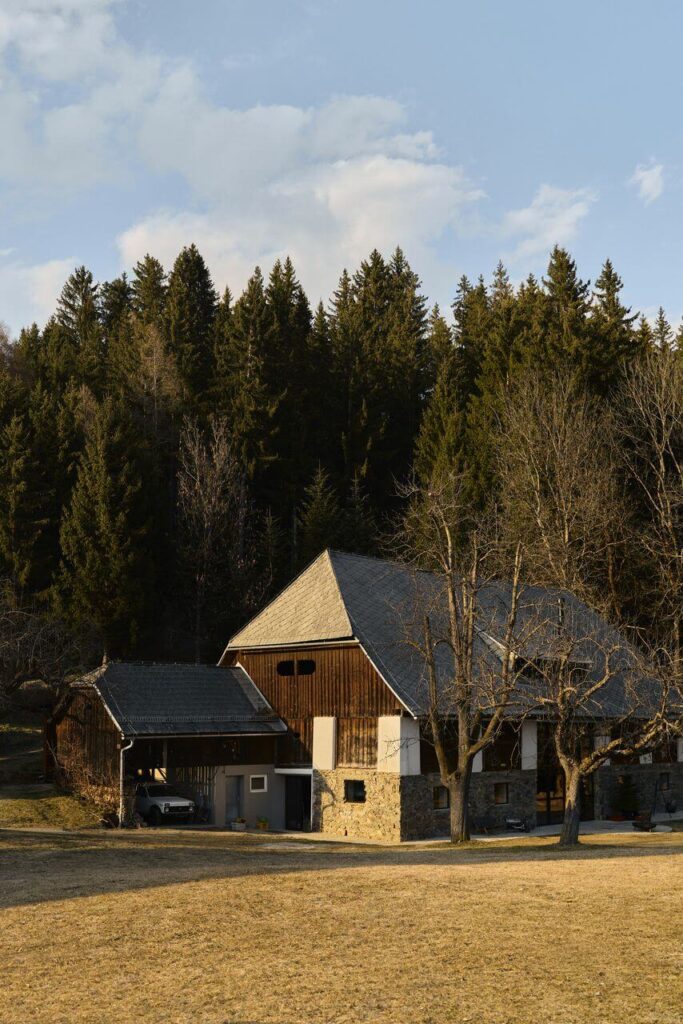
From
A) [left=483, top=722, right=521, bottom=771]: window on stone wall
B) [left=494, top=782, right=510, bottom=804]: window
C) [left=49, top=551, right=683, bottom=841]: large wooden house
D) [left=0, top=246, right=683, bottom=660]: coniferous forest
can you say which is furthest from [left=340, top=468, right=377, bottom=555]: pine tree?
[left=494, top=782, right=510, bottom=804]: window

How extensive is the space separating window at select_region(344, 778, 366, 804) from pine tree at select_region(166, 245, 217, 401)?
35.0 m

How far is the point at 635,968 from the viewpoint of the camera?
12227 millimetres

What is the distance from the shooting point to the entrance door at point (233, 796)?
3803 centimetres

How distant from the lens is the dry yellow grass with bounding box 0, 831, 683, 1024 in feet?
35.9

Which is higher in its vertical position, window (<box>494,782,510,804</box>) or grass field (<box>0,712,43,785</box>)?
grass field (<box>0,712,43,785</box>)

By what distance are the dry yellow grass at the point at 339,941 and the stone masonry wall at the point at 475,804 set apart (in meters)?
11.2

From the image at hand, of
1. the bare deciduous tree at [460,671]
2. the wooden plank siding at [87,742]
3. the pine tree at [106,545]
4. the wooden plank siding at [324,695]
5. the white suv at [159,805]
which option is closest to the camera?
the bare deciduous tree at [460,671]

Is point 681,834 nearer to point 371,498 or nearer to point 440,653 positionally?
point 440,653

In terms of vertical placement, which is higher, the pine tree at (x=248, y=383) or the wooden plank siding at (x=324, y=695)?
the pine tree at (x=248, y=383)

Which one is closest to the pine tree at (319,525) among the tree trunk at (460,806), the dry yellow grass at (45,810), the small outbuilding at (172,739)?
the small outbuilding at (172,739)

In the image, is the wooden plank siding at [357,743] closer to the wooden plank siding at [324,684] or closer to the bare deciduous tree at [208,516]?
the wooden plank siding at [324,684]

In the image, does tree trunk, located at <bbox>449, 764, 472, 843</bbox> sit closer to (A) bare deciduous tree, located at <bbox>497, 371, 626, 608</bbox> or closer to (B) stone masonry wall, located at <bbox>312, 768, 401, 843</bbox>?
(B) stone masonry wall, located at <bbox>312, 768, 401, 843</bbox>

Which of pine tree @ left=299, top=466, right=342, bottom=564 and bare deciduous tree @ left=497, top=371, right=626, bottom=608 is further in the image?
pine tree @ left=299, top=466, right=342, bottom=564

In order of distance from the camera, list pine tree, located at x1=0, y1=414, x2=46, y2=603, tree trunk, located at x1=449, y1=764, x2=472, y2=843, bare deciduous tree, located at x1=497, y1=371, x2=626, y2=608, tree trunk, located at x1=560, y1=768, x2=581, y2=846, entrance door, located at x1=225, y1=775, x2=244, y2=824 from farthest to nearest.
Answer: pine tree, located at x1=0, y1=414, x2=46, y2=603 < bare deciduous tree, located at x1=497, y1=371, x2=626, y2=608 < entrance door, located at x1=225, y1=775, x2=244, y2=824 < tree trunk, located at x1=449, y1=764, x2=472, y2=843 < tree trunk, located at x1=560, y1=768, x2=581, y2=846
